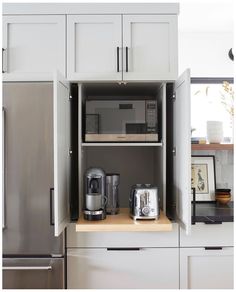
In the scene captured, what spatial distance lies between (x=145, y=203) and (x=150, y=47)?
0.93 metres

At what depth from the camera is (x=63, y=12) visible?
1890 millimetres

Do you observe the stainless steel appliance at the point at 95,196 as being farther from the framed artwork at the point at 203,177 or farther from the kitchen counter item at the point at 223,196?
the kitchen counter item at the point at 223,196

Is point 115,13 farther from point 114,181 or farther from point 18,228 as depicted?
point 18,228

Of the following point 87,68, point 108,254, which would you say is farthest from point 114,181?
point 87,68

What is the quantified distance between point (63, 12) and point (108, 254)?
145cm

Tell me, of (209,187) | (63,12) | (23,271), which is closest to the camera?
(23,271)

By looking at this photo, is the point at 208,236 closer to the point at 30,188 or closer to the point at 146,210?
the point at 146,210

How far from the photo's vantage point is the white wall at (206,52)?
8.76 feet

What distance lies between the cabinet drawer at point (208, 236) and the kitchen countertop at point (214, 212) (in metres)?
0.04

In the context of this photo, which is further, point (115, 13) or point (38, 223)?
point (115, 13)

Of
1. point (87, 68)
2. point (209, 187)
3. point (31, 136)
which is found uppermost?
point (87, 68)

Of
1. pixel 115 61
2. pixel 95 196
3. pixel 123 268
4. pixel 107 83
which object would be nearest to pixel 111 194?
pixel 95 196

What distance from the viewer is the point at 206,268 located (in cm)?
184

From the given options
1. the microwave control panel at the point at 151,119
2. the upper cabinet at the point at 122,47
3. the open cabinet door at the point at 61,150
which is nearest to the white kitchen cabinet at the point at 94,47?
the upper cabinet at the point at 122,47
